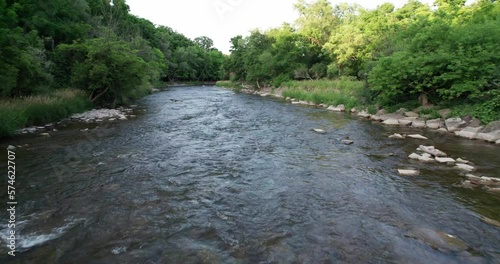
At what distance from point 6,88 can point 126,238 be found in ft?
46.3

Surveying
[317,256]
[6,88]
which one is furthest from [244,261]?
[6,88]

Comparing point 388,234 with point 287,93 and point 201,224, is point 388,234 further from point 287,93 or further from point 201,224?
point 287,93

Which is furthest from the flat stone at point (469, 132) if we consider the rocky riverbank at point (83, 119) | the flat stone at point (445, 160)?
the rocky riverbank at point (83, 119)

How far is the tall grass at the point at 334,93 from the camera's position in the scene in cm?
2392

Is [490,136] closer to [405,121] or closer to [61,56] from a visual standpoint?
[405,121]

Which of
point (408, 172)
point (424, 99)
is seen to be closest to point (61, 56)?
point (408, 172)

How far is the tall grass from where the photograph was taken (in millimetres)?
23922

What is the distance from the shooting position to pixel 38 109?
1658 cm

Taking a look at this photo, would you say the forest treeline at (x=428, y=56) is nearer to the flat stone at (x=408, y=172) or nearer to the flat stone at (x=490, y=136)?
the flat stone at (x=490, y=136)

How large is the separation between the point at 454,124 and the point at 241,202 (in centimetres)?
1430

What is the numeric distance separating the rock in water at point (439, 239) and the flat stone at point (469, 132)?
1083 cm

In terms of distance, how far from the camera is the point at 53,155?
11102mm

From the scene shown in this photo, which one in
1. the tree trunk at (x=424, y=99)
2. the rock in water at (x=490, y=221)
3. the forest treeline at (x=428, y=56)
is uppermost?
the forest treeline at (x=428, y=56)

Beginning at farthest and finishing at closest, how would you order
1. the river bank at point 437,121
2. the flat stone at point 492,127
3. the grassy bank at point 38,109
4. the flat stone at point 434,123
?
the flat stone at point 434,123 < the river bank at point 437,121 < the flat stone at point 492,127 < the grassy bank at point 38,109
